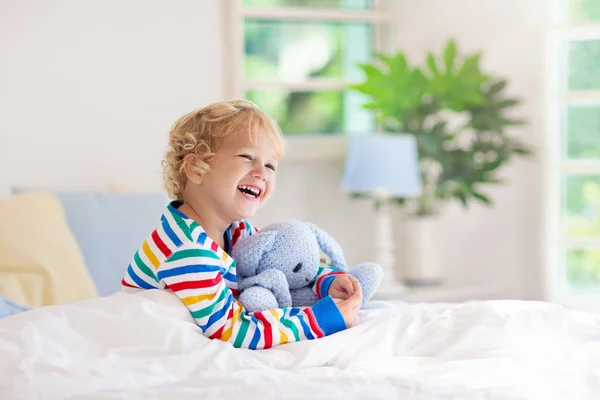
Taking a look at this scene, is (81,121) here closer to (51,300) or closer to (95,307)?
(51,300)

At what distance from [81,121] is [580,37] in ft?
7.60

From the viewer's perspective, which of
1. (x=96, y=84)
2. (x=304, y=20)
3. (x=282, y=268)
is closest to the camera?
(x=282, y=268)

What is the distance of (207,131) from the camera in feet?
5.39

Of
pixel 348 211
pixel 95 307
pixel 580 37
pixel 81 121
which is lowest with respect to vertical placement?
pixel 348 211

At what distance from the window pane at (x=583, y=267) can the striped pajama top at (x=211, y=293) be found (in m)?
2.81

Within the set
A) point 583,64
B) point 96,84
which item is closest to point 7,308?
point 96,84

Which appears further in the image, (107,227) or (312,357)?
(107,227)

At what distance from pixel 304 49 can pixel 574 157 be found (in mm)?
1365

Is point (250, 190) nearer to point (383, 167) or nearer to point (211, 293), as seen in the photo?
point (211, 293)

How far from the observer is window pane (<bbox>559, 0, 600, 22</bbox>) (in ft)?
13.1

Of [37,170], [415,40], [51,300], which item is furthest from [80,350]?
[415,40]

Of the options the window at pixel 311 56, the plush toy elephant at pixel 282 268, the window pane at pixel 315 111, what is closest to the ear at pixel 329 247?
the plush toy elephant at pixel 282 268

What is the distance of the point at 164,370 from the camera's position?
135 centimetres

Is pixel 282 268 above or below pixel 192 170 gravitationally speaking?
below
